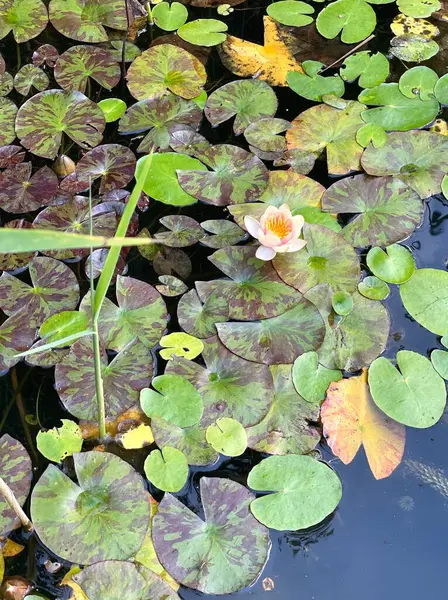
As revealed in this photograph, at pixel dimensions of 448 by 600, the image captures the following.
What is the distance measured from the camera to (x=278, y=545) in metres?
1.86

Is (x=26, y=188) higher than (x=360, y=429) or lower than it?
higher

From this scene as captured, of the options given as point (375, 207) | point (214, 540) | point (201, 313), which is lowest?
point (214, 540)

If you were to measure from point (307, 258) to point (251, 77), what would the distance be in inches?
49.8

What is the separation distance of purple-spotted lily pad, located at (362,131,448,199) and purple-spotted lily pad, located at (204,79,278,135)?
1.86 ft

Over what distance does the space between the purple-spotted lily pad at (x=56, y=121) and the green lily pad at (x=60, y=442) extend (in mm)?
1333

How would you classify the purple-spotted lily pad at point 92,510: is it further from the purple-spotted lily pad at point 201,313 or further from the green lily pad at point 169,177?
the green lily pad at point 169,177

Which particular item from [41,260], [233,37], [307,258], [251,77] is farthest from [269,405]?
[233,37]

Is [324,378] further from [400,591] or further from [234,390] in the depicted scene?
[400,591]

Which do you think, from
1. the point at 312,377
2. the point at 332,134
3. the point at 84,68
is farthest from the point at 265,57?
the point at 312,377

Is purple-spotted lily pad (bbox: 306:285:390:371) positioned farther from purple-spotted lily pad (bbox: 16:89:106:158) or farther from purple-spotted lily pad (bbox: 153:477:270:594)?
purple-spotted lily pad (bbox: 16:89:106:158)

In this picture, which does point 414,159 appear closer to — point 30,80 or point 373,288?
point 373,288

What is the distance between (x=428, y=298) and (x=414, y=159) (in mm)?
756

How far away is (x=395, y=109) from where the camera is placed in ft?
9.59

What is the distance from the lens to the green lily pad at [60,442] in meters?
1.99
